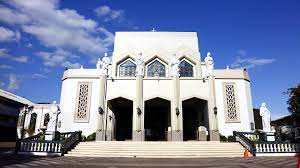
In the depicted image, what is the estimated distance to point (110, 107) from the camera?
23.3 meters

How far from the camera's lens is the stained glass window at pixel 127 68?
82.7 feet

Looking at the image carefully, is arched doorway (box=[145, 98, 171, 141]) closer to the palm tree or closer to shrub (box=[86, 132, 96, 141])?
shrub (box=[86, 132, 96, 141])

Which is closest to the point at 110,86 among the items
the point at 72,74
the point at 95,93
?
the point at 95,93

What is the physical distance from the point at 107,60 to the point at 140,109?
557cm

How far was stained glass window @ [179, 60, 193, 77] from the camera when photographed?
24.9 meters

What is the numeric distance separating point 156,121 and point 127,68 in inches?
247

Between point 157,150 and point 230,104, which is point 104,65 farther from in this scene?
point 230,104

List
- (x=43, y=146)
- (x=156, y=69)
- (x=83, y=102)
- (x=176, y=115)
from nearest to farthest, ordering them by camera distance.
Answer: (x=43, y=146)
(x=176, y=115)
(x=83, y=102)
(x=156, y=69)

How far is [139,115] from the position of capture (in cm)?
2017

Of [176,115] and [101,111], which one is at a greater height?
[101,111]

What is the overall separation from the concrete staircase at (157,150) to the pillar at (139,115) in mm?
3295

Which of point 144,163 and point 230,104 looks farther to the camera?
point 230,104

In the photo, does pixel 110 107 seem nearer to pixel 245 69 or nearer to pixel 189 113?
pixel 189 113

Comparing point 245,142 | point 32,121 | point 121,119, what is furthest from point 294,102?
point 32,121
